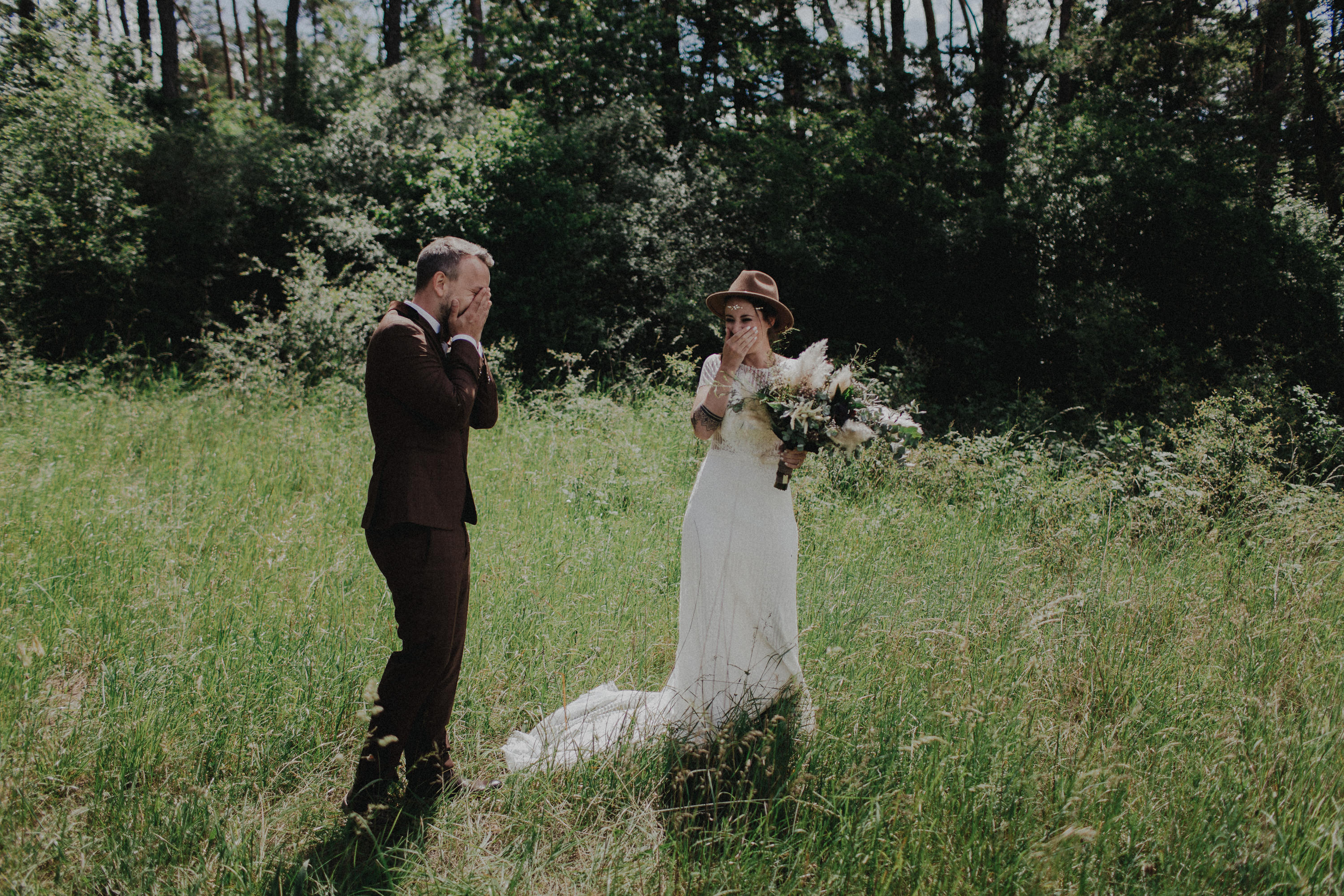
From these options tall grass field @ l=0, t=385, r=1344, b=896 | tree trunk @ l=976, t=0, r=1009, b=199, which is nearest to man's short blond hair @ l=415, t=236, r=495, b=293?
tall grass field @ l=0, t=385, r=1344, b=896

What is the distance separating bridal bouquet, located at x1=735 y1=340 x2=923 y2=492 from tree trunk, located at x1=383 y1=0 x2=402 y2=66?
64.7 feet

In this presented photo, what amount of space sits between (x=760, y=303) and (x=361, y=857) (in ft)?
8.78

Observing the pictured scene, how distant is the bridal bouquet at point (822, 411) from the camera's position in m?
3.07

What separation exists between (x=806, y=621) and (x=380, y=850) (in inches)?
90.2

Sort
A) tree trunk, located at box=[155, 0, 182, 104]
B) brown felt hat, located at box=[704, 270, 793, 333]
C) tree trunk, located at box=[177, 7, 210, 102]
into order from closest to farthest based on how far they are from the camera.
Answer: brown felt hat, located at box=[704, 270, 793, 333]
tree trunk, located at box=[155, 0, 182, 104]
tree trunk, located at box=[177, 7, 210, 102]

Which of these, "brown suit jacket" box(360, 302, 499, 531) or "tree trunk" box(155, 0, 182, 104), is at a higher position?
"tree trunk" box(155, 0, 182, 104)

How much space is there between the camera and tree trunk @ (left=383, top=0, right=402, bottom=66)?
62.6ft

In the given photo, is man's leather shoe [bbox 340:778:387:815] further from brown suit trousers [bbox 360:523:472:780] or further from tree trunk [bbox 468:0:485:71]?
tree trunk [bbox 468:0:485:71]

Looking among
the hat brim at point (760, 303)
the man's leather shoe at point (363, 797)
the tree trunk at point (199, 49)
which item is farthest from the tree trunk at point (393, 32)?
the man's leather shoe at point (363, 797)

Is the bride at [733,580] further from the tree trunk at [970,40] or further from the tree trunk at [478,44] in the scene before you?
the tree trunk at [478,44]

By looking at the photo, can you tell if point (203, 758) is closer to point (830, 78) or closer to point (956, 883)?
point (956, 883)

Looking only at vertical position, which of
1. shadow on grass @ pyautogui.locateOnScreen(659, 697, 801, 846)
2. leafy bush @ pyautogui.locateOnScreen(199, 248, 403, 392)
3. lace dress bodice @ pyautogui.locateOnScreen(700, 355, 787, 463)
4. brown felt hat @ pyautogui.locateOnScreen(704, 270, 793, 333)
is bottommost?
shadow on grass @ pyautogui.locateOnScreen(659, 697, 801, 846)

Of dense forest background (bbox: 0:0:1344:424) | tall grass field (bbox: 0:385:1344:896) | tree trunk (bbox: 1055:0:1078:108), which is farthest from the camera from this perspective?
tree trunk (bbox: 1055:0:1078:108)

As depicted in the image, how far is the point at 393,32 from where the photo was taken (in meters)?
19.2
